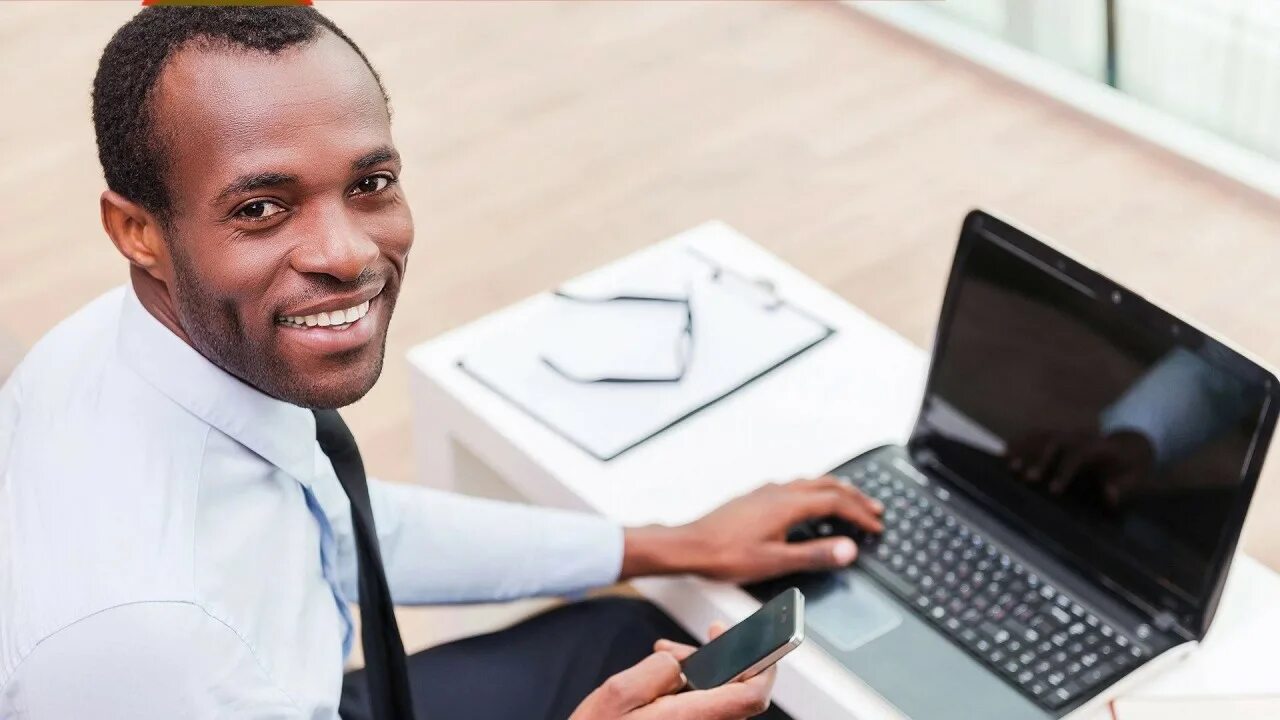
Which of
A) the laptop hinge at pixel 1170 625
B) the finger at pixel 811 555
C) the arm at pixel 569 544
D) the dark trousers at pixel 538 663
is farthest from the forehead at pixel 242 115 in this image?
the laptop hinge at pixel 1170 625

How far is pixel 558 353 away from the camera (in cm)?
173

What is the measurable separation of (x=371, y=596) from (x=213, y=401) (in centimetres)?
29

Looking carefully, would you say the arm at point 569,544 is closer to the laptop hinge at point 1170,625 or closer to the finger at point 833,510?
the finger at point 833,510

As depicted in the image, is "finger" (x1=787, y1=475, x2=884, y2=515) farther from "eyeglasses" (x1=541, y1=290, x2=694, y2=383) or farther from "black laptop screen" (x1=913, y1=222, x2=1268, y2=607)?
"eyeglasses" (x1=541, y1=290, x2=694, y2=383)

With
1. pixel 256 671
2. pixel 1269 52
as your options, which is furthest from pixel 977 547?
pixel 1269 52

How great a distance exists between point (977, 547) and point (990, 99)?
7.63 feet

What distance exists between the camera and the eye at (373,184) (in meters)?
1.20

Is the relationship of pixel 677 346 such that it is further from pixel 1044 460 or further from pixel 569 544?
pixel 1044 460

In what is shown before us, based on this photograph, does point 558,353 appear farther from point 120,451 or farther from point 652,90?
point 652,90

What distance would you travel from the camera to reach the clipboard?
166 cm

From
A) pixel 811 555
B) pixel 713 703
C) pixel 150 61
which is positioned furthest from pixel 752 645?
pixel 150 61

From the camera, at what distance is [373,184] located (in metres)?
1.21

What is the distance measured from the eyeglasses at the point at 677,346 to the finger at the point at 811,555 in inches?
11.2

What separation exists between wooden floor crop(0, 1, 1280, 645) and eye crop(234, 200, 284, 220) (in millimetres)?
1532
